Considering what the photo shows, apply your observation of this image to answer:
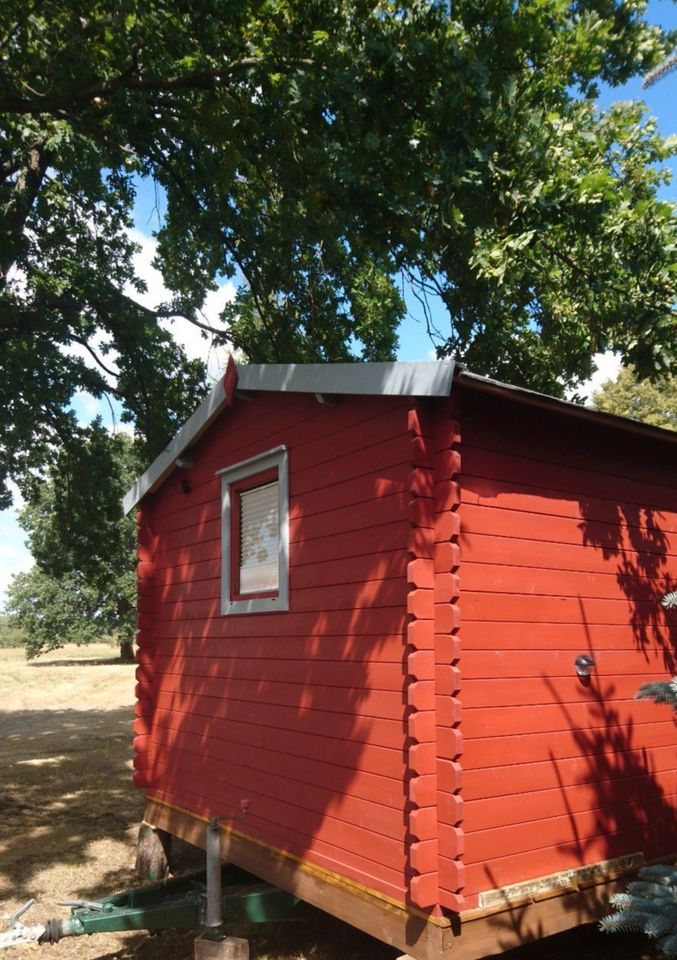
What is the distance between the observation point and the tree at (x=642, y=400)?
3322 centimetres

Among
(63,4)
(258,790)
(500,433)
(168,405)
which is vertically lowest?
(258,790)

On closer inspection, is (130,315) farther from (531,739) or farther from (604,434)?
(531,739)

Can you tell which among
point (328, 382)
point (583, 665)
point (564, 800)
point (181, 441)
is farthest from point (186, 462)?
point (564, 800)

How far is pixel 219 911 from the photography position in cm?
529

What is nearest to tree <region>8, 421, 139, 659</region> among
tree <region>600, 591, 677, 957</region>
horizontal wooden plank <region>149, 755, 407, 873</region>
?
horizontal wooden plank <region>149, 755, 407, 873</region>

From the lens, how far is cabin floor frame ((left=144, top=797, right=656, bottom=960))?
4605 mm

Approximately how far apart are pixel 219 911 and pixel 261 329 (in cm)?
1099

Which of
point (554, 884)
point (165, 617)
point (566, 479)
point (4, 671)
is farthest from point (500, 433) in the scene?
point (4, 671)

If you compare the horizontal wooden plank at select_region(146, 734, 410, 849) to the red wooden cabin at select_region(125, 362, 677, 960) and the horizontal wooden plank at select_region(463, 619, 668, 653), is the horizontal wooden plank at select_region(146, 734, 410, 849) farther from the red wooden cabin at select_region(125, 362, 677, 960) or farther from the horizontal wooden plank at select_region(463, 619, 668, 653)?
the horizontal wooden plank at select_region(463, 619, 668, 653)

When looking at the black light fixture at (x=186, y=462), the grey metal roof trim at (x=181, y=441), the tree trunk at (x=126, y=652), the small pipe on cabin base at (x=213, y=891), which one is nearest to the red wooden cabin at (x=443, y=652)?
the grey metal roof trim at (x=181, y=441)

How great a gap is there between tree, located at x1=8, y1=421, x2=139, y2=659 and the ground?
3.73 meters

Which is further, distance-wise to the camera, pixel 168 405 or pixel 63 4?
pixel 168 405

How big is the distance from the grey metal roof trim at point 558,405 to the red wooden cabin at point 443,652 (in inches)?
0.7

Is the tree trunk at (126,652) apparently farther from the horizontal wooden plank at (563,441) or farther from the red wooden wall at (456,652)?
the horizontal wooden plank at (563,441)
